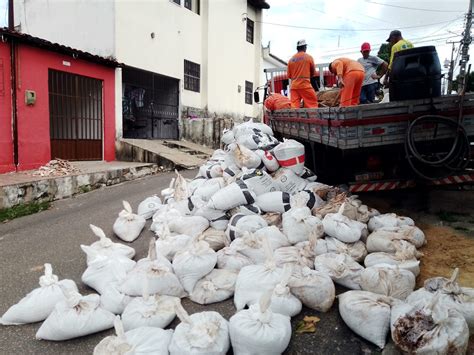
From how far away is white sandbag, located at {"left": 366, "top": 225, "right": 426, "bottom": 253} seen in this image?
286cm

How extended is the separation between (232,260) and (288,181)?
5.04 feet

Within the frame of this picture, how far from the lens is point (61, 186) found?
19.8 feet

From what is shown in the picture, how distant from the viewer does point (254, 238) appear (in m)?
2.77

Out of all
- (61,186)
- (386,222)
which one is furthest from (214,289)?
(61,186)

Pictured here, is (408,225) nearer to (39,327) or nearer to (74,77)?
(39,327)

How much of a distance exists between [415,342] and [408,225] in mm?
1744

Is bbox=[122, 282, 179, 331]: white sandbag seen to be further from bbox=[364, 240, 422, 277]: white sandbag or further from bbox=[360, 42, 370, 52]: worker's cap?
bbox=[360, 42, 370, 52]: worker's cap

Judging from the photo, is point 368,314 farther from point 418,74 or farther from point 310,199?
point 418,74

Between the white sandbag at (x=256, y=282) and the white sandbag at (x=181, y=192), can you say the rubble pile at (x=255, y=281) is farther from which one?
the white sandbag at (x=181, y=192)

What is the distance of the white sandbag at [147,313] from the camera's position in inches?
81.7

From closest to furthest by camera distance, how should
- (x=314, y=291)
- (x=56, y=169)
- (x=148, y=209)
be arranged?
(x=314, y=291), (x=148, y=209), (x=56, y=169)

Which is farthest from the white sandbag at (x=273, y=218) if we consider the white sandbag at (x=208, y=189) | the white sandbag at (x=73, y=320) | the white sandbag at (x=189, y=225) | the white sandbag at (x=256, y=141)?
the white sandbag at (x=73, y=320)

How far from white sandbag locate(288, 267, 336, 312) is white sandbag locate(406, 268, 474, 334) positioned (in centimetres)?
45

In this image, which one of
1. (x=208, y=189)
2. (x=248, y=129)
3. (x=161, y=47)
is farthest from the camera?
(x=161, y=47)
